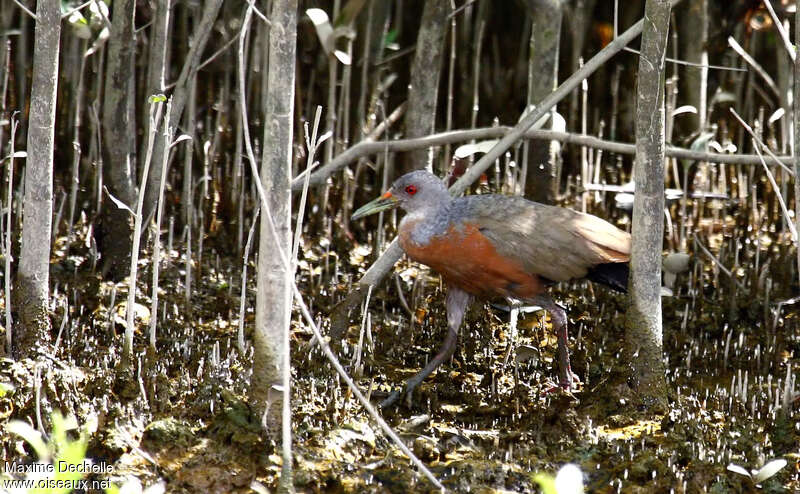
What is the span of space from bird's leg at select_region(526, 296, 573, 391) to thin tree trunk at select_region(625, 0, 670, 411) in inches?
12.7

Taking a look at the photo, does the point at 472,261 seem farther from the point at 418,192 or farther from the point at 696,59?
the point at 696,59

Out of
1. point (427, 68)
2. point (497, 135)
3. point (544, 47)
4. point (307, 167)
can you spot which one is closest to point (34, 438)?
point (307, 167)

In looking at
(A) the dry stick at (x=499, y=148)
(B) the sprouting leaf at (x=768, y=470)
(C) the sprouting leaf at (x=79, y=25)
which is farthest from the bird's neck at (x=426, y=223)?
(C) the sprouting leaf at (x=79, y=25)

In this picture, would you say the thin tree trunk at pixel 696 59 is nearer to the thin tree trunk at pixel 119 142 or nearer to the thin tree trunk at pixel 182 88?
the thin tree trunk at pixel 182 88

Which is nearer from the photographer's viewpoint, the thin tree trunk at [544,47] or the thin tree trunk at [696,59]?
the thin tree trunk at [544,47]

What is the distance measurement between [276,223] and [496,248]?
44.5 inches

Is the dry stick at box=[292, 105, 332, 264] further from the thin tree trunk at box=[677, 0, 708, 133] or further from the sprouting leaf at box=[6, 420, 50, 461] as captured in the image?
the thin tree trunk at box=[677, 0, 708, 133]

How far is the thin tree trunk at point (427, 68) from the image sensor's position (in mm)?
5863

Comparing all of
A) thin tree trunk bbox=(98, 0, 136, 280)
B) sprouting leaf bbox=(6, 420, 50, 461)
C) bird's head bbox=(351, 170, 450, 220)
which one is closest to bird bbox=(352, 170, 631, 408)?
bird's head bbox=(351, 170, 450, 220)

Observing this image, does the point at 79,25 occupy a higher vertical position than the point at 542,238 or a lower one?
higher

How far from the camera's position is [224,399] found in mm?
4117

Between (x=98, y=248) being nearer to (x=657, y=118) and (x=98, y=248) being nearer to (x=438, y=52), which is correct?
(x=438, y=52)

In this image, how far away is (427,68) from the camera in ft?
19.5

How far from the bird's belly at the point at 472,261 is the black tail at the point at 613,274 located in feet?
1.01
